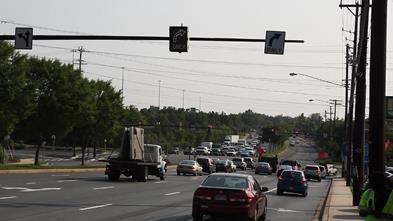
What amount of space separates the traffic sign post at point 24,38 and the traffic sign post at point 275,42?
9.13m

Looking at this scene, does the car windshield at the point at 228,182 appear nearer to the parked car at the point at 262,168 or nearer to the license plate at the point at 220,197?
the license plate at the point at 220,197

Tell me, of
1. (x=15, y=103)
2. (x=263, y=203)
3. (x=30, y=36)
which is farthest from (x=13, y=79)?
(x=263, y=203)

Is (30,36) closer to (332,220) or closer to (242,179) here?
(242,179)

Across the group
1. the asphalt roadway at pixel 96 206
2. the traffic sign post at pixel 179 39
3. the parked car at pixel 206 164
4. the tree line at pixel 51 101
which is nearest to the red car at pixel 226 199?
the asphalt roadway at pixel 96 206

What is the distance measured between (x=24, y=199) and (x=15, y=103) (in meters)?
24.4

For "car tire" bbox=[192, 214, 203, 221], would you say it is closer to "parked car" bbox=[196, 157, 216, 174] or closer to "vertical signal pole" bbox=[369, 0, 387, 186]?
"vertical signal pole" bbox=[369, 0, 387, 186]

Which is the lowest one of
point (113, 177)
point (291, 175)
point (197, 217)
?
point (113, 177)

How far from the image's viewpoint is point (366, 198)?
916cm

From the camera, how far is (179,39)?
2575 centimetres

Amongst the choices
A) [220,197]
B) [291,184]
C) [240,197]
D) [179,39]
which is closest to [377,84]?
[240,197]

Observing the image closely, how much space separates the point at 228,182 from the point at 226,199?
657 millimetres

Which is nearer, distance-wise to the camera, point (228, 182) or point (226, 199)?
point (226, 199)

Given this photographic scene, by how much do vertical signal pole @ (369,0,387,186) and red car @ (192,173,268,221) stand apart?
13.4 feet

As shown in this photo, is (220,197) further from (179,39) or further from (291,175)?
(291,175)
